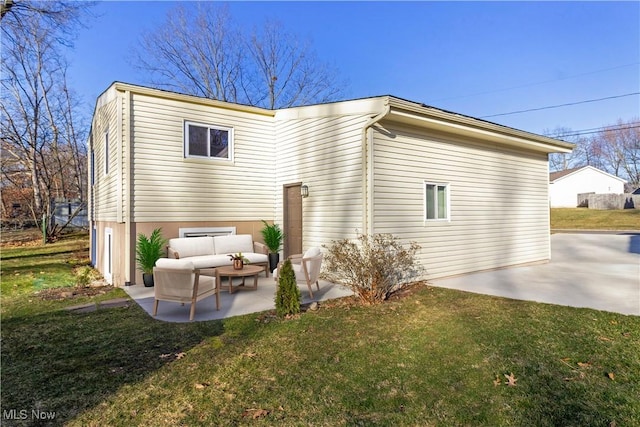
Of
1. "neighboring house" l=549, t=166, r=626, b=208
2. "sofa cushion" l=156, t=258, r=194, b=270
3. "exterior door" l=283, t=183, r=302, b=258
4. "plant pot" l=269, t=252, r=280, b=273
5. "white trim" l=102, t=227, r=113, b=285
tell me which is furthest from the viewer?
"neighboring house" l=549, t=166, r=626, b=208

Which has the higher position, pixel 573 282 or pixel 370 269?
pixel 370 269

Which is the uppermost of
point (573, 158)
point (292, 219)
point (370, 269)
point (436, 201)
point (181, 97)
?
point (573, 158)

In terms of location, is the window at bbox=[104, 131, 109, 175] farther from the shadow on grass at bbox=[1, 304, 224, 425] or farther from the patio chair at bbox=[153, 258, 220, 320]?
the patio chair at bbox=[153, 258, 220, 320]

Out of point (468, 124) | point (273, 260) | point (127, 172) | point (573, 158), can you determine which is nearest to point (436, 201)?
point (468, 124)

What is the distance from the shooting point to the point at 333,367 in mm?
3332

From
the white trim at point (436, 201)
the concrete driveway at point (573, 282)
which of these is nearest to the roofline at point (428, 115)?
the white trim at point (436, 201)

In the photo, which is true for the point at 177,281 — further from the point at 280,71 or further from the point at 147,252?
the point at 280,71

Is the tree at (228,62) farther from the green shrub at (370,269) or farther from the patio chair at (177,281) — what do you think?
the patio chair at (177,281)

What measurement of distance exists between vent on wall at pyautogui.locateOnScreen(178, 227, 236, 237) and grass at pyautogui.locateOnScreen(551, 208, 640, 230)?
24411 millimetres

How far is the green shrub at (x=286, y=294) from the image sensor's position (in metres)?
4.92

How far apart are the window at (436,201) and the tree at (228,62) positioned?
50.2 ft

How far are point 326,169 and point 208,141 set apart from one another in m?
2.94

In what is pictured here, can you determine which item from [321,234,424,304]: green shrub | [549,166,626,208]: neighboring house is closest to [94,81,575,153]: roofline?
[321,234,424,304]: green shrub

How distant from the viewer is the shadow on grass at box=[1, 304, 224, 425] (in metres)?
2.76
